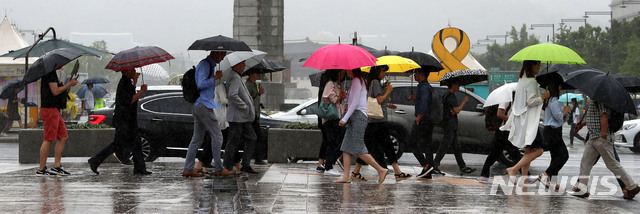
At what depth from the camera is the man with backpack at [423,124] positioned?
44.2ft

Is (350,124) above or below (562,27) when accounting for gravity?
below

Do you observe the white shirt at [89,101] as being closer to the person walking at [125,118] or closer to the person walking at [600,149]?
the person walking at [125,118]

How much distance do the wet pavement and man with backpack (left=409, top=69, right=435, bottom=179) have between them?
29cm

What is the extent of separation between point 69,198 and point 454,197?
413 centimetres

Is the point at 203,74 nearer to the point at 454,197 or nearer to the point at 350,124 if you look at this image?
the point at 350,124

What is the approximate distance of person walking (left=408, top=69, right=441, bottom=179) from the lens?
1348cm

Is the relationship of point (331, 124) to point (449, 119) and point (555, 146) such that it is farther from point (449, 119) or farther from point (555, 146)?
point (555, 146)

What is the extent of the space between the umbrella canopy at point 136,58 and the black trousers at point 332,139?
8.08ft

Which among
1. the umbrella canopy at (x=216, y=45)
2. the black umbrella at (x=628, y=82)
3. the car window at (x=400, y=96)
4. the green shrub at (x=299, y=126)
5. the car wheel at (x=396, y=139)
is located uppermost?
the umbrella canopy at (x=216, y=45)

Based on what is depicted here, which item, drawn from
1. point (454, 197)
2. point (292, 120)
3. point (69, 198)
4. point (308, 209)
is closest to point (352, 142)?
point (454, 197)

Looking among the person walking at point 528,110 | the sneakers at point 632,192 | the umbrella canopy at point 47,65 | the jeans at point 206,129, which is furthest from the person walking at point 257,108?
the sneakers at point 632,192

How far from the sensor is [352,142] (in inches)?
471

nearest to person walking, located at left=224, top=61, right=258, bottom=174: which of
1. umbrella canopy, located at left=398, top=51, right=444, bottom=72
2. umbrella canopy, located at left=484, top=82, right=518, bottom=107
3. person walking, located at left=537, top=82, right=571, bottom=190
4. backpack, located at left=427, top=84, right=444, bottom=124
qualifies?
backpack, located at left=427, top=84, right=444, bottom=124

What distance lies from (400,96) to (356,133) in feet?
19.3
